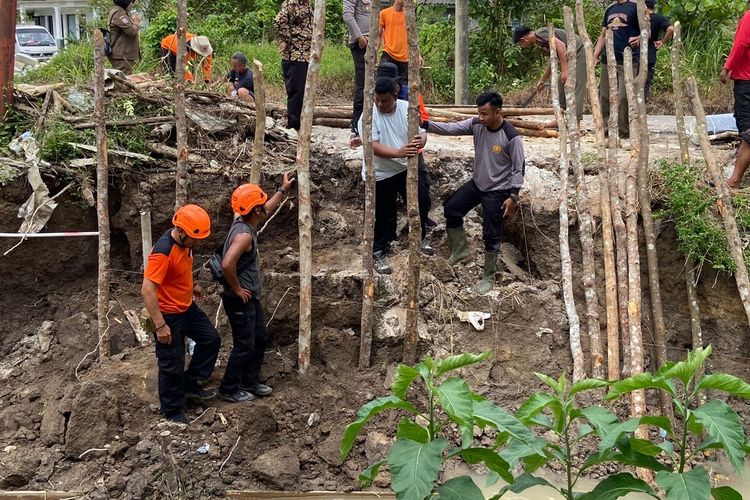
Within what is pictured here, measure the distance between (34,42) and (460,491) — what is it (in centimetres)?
2367

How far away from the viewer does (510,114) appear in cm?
966

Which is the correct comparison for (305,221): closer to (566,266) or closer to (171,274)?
(171,274)

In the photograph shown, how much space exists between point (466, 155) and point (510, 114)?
65.5 inches

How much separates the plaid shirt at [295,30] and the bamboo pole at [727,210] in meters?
3.34

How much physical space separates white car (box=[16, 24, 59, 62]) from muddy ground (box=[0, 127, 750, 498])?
16997 mm

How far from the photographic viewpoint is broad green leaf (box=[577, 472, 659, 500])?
2826 mm

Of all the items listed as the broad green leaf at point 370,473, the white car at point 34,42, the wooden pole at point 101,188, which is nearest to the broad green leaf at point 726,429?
the broad green leaf at point 370,473

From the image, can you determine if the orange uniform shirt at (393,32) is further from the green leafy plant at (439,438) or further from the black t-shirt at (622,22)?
the green leafy plant at (439,438)

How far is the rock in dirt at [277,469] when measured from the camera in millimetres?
5906

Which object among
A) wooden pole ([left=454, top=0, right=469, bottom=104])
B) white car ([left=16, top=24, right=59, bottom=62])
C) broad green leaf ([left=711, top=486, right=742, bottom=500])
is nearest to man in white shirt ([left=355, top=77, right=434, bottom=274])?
broad green leaf ([left=711, top=486, right=742, bottom=500])

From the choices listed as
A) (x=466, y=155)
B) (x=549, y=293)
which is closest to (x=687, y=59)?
(x=466, y=155)

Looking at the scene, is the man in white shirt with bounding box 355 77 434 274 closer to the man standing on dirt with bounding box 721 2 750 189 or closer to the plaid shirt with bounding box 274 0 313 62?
the plaid shirt with bounding box 274 0 313 62

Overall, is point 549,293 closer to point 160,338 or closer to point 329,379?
point 329,379

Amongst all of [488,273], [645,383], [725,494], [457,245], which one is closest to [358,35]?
[457,245]
